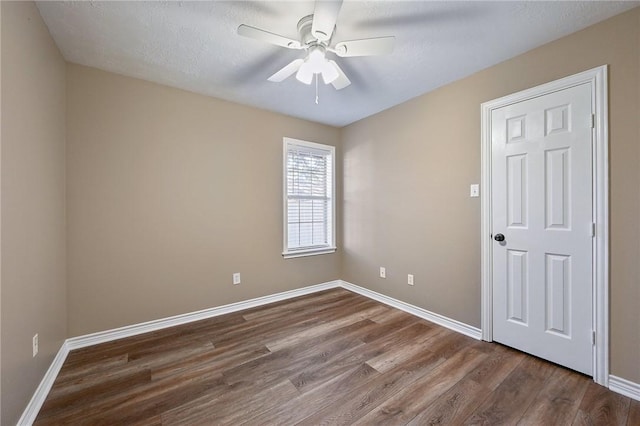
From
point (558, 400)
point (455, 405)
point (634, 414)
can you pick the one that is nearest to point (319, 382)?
point (455, 405)

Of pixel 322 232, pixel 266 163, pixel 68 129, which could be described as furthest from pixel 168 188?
pixel 322 232

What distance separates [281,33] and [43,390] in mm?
2832

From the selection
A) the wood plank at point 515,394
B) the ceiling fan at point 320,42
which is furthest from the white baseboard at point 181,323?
the ceiling fan at point 320,42

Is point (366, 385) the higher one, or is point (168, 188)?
point (168, 188)

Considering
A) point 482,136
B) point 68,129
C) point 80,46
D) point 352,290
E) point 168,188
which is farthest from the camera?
point 352,290

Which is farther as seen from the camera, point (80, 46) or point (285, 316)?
point (285, 316)

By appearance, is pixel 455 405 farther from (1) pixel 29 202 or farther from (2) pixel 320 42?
(1) pixel 29 202

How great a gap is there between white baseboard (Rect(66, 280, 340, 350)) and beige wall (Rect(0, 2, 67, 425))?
9.4 inches

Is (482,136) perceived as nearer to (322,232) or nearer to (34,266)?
(322,232)

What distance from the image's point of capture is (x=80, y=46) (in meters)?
1.94

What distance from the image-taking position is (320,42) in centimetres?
168

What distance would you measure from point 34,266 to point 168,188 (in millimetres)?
1187

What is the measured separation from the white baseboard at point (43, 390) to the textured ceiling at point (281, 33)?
2345mm

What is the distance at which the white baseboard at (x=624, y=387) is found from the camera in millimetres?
1565
